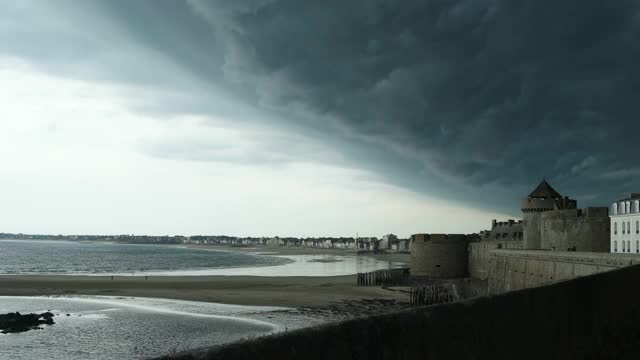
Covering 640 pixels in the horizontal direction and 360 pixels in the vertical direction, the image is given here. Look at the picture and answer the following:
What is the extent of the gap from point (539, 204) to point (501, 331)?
58.4 meters

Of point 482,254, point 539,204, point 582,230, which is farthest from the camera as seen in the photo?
point 482,254

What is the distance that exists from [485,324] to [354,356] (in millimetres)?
1710

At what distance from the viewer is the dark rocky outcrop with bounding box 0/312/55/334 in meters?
33.9

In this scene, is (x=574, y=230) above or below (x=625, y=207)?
below

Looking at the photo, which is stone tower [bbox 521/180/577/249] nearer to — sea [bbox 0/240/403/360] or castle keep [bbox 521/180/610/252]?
castle keep [bbox 521/180/610/252]

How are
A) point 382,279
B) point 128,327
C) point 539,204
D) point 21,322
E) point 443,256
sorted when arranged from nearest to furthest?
1. point 128,327
2. point 21,322
3. point 539,204
4. point 382,279
5. point 443,256

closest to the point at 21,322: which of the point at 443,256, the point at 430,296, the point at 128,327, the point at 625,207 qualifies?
the point at 128,327

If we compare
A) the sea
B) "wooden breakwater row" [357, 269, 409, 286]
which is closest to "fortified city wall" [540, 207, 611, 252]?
the sea

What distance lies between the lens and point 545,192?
60906 millimetres

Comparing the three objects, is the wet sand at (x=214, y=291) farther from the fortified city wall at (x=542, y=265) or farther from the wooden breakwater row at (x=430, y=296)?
the fortified city wall at (x=542, y=265)

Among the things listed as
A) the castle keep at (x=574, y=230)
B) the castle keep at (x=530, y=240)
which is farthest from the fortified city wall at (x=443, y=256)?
the castle keep at (x=574, y=230)

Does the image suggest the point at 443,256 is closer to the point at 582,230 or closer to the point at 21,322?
the point at 582,230

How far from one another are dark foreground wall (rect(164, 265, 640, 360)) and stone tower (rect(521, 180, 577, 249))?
48.1m

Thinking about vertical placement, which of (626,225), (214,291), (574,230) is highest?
(626,225)
